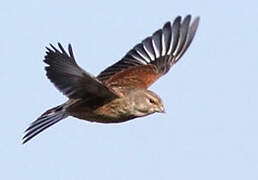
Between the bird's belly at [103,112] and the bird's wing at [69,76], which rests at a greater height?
the bird's wing at [69,76]

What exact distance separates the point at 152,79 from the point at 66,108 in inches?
76.1

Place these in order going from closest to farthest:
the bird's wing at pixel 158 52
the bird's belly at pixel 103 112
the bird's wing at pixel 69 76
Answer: the bird's wing at pixel 69 76 < the bird's belly at pixel 103 112 < the bird's wing at pixel 158 52

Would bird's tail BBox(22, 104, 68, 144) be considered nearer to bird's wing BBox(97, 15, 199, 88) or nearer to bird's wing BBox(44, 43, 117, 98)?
bird's wing BBox(44, 43, 117, 98)

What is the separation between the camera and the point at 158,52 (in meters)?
13.5

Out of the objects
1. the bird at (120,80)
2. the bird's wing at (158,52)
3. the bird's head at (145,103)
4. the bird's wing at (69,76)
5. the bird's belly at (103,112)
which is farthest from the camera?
the bird's wing at (158,52)

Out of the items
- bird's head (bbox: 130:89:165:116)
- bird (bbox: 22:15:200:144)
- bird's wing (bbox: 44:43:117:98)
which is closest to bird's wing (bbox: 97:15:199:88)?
bird (bbox: 22:15:200:144)

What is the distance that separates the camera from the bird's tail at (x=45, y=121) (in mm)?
10945

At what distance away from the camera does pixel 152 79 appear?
Result: 12500 millimetres

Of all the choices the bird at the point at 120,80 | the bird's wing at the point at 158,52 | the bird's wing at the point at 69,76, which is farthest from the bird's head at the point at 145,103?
the bird's wing at the point at 158,52

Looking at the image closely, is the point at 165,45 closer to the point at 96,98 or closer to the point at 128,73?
the point at 128,73

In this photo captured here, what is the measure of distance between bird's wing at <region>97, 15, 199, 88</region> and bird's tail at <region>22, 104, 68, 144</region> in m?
1.58

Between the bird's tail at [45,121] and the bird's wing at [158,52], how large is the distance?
158cm

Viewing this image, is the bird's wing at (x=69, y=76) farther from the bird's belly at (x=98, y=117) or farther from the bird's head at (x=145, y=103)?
the bird's head at (x=145, y=103)

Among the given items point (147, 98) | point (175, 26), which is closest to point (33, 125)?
point (147, 98)
